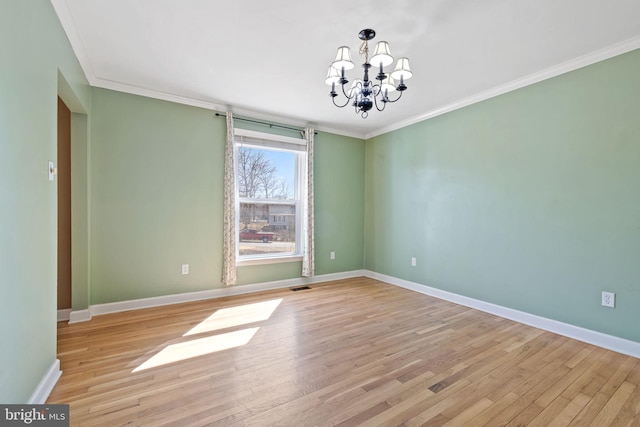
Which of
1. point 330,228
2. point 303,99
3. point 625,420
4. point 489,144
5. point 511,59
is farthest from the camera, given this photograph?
point 330,228

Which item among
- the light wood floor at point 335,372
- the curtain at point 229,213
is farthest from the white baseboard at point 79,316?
the curtain at point 229,213

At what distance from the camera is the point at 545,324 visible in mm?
2816

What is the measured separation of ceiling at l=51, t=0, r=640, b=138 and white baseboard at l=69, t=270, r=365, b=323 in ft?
7.99

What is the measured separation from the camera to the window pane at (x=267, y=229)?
4.11m

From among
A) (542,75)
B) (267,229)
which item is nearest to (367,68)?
(542,75)

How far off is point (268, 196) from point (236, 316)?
1811 mm

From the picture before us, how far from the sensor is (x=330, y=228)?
479cm

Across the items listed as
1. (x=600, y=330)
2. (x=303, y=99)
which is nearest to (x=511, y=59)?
(x=303, y=99)

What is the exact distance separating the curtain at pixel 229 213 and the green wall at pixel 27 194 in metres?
1.86

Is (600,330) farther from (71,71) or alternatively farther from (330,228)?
→ (71,71)

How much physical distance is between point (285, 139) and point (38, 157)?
2898 millimetres

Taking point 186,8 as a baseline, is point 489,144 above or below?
below

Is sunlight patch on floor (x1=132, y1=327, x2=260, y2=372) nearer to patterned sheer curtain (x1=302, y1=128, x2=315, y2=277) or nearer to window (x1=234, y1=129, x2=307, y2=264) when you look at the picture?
window (x1=234, y1=129, x2=307, y2=264)

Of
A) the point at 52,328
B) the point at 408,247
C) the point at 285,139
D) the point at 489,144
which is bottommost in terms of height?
the point at 52,328
